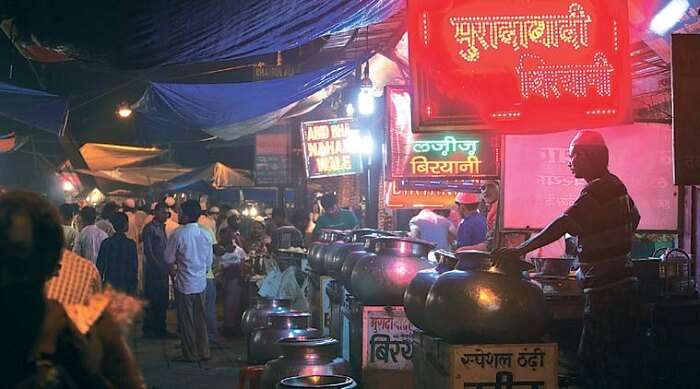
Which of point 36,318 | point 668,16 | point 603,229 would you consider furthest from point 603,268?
point 36,318

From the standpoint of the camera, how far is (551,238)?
5855 mm

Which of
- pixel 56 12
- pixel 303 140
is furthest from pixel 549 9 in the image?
pixel 303 140

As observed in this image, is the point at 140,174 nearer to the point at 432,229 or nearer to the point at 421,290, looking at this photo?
the point at 432,229

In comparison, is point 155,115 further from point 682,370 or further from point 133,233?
point 682,370

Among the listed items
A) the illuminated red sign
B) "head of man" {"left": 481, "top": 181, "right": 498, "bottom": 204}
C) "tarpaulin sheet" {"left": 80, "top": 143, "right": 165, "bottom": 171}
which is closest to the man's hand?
the illuminated red sign

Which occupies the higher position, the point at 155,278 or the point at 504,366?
the point at 504,366

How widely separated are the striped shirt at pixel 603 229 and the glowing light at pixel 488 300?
4.11 ft

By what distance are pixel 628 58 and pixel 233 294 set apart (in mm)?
9524

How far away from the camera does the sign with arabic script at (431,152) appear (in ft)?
33.6

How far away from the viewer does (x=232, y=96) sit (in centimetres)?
Answer: 1192

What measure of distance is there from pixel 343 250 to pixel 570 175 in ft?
8.87

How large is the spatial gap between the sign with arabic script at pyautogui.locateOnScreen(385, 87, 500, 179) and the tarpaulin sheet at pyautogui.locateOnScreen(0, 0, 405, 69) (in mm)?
3602

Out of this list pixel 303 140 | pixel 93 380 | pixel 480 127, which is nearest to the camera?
pixel 93 380

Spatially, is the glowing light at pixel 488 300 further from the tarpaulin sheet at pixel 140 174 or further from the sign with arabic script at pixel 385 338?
the tarpaulin sheet at pixel 140 174
